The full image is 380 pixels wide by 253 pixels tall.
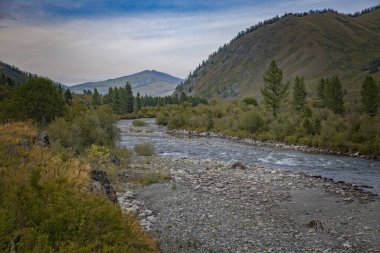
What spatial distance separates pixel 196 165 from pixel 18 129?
1722 centimetres

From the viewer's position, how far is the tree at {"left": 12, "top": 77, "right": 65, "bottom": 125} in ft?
97.6

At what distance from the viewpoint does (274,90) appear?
65.7 m

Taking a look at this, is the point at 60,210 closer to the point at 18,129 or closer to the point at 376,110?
the point at 18,129

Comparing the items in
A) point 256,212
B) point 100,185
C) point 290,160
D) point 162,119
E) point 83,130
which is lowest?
point 290,160

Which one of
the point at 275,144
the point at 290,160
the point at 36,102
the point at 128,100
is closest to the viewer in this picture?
the point at 36,102

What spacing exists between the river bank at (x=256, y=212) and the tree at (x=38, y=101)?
10.3 metres

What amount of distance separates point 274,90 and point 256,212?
5121 cm

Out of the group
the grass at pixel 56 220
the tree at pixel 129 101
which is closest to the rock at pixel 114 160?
the grass at pixel 56 220

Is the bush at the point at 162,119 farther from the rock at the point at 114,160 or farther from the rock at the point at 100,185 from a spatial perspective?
the rock at the point at 100,185

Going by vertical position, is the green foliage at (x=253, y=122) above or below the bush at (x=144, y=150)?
above

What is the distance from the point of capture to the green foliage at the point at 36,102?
96.4 feet

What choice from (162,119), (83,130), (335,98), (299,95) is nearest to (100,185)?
(83,130)

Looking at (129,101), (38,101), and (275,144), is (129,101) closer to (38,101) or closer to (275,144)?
(275,144)

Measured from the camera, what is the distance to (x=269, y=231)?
14562mm
